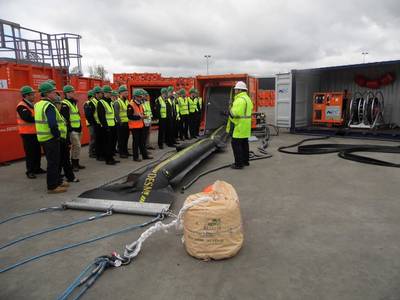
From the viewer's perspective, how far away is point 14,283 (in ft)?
9.61

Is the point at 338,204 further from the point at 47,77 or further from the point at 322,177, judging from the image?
the point at 47,77

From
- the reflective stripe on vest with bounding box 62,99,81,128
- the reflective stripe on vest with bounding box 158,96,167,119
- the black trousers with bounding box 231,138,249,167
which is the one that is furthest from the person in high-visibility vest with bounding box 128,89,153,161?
the black trousers with bounding box 231,138,249,167

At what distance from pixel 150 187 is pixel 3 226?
2.05 meters

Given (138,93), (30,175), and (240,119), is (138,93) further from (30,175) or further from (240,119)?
(30,175)

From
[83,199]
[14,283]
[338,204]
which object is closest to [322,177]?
[338,204]

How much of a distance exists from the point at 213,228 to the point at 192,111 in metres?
9.45

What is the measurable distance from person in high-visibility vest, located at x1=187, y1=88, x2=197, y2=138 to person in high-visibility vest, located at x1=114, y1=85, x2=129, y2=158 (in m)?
4.02

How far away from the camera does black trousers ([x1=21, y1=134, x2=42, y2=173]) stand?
6758 mm

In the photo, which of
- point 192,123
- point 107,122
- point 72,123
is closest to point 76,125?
point 72,123

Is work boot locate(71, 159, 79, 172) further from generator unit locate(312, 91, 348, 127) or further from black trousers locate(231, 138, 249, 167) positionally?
generator unit locate(312, 91, 348, 127)

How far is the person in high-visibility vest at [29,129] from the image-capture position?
6422 mm

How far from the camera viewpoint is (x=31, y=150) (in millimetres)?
6770

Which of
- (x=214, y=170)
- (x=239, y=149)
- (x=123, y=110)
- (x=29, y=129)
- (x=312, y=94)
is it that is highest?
(x=312, y=94)

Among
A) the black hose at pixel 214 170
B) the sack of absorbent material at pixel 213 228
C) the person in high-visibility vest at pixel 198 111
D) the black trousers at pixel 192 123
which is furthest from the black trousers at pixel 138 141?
the sack of absorbent material at pixel 213 228
